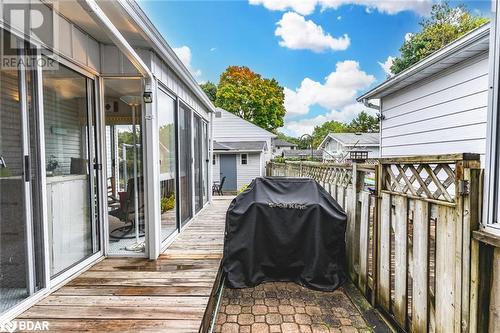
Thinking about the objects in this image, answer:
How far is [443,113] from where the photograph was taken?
4.21 meters

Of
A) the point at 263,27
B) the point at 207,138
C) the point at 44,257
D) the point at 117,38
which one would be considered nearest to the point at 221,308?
the point at 44,257

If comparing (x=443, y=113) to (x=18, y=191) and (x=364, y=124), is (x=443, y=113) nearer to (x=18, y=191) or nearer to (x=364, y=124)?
(x=18, y=191)

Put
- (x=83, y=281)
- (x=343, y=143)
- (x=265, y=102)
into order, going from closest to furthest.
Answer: (x=83, y=281) < (x=343, y=143) < (x=265, y=102)

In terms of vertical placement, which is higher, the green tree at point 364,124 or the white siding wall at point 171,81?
the green tree at point 364,124

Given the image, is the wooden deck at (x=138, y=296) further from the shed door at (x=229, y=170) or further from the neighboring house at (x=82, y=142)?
the shed door at (x=229, y=170)

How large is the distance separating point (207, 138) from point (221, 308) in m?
5.53

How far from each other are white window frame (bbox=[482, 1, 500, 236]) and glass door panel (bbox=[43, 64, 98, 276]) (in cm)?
313

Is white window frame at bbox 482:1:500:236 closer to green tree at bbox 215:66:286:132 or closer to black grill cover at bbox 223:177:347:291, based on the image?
black grill cover at bbox 223:177:347:291

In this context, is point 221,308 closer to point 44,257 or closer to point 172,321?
point 172,321

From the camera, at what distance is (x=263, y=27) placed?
1694cm

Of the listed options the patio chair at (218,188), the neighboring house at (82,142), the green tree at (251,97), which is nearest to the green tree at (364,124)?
the green tree at (251,97)

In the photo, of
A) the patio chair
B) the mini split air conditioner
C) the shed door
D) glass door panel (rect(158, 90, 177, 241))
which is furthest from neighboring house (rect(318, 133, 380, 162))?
the mini split air conditioner

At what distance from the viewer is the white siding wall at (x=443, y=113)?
356 centimetres

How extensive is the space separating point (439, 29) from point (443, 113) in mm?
15505
